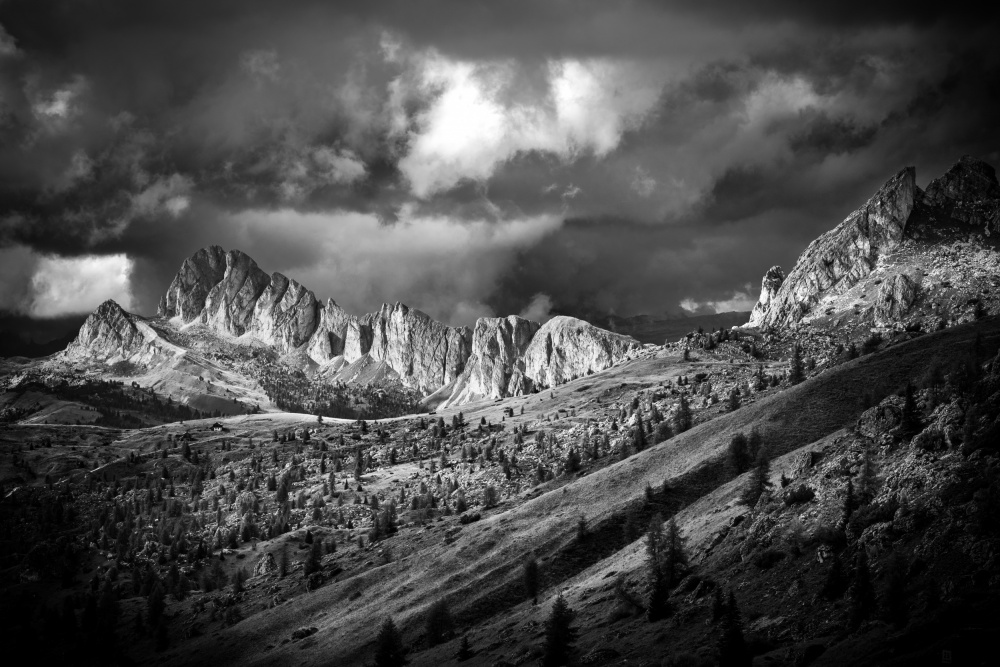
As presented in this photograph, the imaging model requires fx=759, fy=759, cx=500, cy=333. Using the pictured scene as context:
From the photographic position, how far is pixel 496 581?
154m

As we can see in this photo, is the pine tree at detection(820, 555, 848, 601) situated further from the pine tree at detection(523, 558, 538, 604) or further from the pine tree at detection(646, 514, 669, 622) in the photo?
the pine tree at detection(523, 558, 538, 604)

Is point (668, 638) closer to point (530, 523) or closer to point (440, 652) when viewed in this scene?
point (440, 652)

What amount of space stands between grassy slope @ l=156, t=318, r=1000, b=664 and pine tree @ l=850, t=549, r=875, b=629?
246 feet

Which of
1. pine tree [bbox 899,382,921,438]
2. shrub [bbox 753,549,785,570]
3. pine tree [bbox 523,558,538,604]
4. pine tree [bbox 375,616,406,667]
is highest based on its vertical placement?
pine tree [bbox 899,382,921,438]

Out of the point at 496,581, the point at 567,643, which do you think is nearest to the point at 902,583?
the point at 567,643

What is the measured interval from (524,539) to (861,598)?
9912cm

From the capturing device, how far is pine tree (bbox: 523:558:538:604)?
142m

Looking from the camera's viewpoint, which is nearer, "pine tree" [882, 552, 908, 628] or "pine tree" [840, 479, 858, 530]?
"pine tree" [882, 552, 908, 628]

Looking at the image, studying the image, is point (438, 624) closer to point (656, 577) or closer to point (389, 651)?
point (389, 651)

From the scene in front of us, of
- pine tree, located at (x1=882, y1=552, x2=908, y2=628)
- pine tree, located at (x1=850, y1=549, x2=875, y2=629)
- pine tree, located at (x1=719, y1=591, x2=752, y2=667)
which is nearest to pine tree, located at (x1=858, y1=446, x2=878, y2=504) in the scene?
pine tree, located at (x1=850, y1=549, x2=875, y2=629)

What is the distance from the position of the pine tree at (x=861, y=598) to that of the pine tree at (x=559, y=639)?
37123 millimetres

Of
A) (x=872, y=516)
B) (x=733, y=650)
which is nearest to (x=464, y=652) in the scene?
(x=733, y=650)

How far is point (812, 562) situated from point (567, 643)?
3414cm

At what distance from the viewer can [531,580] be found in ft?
470
